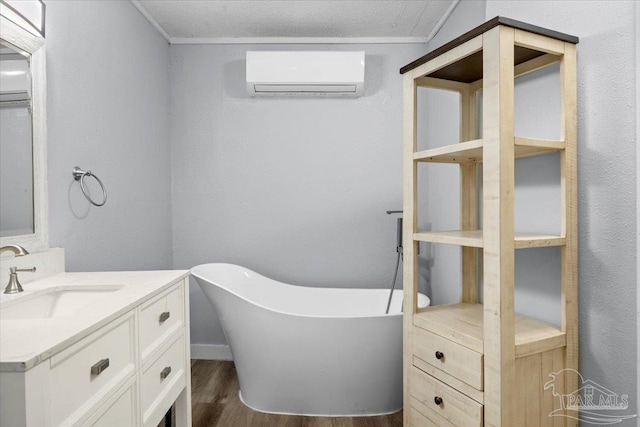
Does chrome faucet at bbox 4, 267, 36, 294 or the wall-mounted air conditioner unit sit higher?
the wall-mounted air conditioner unit

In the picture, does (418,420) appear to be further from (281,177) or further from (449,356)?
(281,177)

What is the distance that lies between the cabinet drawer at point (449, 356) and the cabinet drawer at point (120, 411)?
1054 mm

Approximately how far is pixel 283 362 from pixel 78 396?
1.27 m

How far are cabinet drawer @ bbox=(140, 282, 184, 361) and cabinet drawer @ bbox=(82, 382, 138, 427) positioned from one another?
11 cm

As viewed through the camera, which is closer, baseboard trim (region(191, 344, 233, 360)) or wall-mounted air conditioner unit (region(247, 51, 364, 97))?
wall-mounted air conditioner unit (region(247, 51, 364, 97))

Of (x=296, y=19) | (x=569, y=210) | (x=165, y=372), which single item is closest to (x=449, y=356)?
(x=569, y=210)

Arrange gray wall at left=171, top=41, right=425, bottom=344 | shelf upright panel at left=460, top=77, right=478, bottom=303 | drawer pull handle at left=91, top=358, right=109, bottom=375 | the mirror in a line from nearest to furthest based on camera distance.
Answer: drawer pull handle at left=91, top=358, right=109, bottom=375
the mirror
shelf upright panel at left=460, top=77, right=478, bottom=303
gray wall at left=171, top=41, right=425, bottom=344

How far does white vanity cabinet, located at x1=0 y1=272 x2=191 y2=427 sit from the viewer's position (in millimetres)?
704

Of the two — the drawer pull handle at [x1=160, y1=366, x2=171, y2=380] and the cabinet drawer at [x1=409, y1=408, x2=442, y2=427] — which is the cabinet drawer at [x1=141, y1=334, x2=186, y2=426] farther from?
the cabinet drawer at [x1=409, y1=408, x2=442, y2=427]

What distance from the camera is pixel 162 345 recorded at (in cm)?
130

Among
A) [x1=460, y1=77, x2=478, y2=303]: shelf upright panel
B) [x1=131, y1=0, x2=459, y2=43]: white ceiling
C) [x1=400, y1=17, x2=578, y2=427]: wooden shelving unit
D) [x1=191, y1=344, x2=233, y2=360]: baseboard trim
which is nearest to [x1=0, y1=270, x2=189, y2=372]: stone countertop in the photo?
[x1=400, y1=17, x2=578, y2=427]: wooden shelving unit

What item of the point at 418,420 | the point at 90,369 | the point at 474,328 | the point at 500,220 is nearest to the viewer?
the point at 90,369

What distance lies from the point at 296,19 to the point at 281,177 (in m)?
1.09

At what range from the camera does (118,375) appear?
1.02 metres
